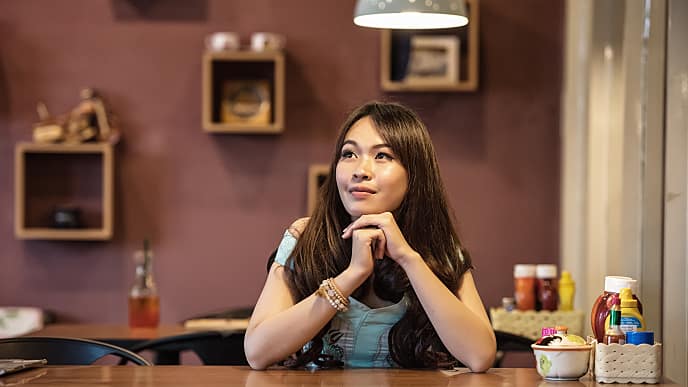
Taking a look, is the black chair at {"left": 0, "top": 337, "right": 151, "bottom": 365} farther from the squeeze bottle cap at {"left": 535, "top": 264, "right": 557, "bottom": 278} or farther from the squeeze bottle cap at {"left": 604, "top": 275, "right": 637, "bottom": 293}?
the squeeze bottle cap at {"left": 535, "top": 264, "right": 557, "bottom": 278}

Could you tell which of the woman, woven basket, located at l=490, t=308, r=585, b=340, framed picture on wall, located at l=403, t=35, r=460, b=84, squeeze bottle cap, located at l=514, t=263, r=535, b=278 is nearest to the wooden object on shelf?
framed picture on wall, located at l=403, t=35, r=460, b=84

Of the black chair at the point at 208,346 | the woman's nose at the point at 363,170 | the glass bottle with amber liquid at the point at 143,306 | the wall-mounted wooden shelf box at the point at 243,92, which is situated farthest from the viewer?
the wall-mounted wooden shelf box at the point at 243,92

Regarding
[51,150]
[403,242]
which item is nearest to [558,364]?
[403,242]

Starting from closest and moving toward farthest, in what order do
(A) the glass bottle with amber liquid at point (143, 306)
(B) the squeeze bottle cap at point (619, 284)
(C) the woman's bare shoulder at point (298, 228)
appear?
(B) the squeeze bottle cap at point (619, 284) < (C) the woman's bare shoulder at point (298, 228) < (A) the glass bottle with amber liquid at point (143, 306)

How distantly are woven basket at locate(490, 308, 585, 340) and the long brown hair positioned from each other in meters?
1.21

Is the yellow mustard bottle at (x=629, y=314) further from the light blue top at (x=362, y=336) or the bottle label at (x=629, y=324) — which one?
the light blue top at (x=362, y=336)

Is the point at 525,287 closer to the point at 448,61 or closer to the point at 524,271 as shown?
the point at 524,271

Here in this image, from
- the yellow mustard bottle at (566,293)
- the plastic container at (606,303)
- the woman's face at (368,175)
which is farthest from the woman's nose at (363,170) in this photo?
the yellow mustard bottle at (566,293)

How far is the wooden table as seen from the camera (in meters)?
1.75

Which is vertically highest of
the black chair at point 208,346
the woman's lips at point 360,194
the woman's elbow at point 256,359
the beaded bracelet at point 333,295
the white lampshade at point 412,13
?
the white lampshade at point 412,13

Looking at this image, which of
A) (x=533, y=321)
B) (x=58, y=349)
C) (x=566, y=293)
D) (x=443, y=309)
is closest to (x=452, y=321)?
(x=443, y=309)

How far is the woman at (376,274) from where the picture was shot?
1.94 meters

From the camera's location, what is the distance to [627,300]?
6.07 feet

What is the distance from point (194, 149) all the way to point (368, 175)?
2.52m
